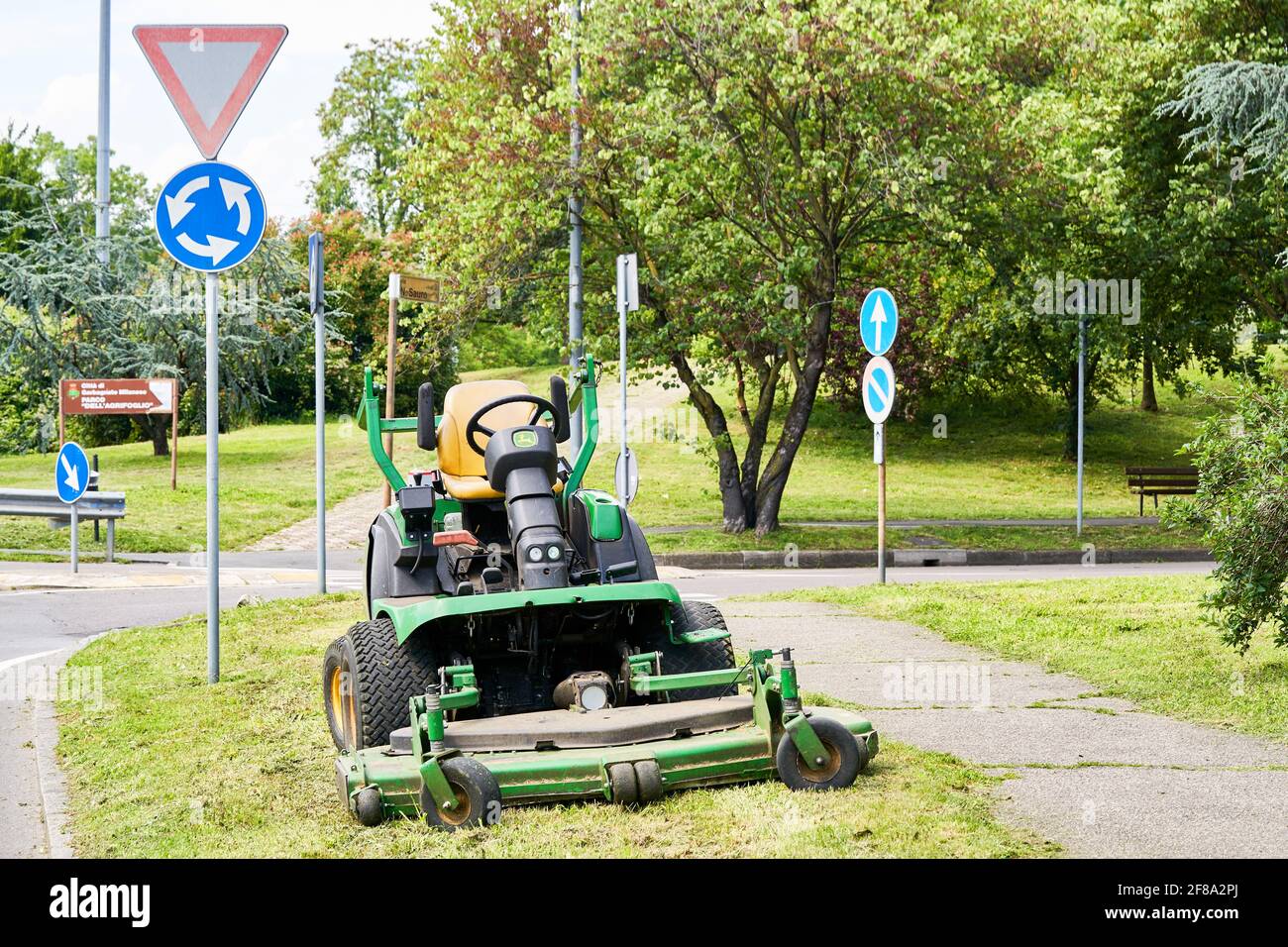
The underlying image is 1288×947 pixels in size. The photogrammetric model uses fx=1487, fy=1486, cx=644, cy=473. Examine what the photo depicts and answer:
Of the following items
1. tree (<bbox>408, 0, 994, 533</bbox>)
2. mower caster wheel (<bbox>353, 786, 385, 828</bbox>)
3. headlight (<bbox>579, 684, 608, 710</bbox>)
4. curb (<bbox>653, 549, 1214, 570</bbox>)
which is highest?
tree (<bbox>408, 0, 994, 533</bbox>)

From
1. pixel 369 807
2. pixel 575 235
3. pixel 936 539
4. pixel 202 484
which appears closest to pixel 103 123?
pixel 202 484

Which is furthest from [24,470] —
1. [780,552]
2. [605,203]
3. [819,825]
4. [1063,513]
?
[819,825]

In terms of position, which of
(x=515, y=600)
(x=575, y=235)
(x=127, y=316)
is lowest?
(x=515, y=600)

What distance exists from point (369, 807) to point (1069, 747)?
3356 millimetres

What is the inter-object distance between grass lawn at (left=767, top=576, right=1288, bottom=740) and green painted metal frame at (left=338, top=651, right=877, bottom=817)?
2.85m

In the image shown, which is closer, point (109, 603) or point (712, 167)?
point (109, 603)

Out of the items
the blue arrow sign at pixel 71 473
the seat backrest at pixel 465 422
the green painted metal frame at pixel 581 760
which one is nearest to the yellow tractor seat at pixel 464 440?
the seat backrest at pixel 465 422

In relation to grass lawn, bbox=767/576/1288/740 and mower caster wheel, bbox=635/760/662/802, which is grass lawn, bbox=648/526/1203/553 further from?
mower caster wheel, bbox=635/760/662/802

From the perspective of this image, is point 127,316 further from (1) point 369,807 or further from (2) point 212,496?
(1) point 369,807

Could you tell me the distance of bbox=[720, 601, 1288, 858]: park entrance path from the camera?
533 cm

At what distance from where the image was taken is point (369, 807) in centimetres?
539

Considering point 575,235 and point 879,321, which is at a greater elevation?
point 575,235

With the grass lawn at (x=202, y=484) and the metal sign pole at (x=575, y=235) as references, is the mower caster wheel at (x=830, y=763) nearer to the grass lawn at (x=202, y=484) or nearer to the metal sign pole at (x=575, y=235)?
the metal sign pole at (x=575, y=235)

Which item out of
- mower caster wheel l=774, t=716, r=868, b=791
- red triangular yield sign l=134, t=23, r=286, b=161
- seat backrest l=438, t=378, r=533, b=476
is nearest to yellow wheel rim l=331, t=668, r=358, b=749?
seat backrest l=438, t=378, r=533, b=476
